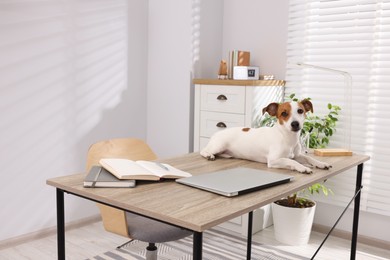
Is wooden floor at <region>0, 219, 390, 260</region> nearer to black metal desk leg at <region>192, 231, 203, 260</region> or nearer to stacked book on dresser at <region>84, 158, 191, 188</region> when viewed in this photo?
stacked book on dresser at <region>84, 158, 191, 188</region>

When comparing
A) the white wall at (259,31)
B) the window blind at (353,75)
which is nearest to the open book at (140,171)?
the window blind at (353,75)

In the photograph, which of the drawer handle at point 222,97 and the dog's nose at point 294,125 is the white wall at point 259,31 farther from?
the dog's nose at point 294,125

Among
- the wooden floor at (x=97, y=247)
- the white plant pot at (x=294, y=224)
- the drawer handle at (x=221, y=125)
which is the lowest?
the wooden floor at (x=97, y=247)

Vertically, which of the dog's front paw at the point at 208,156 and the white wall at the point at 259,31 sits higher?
the white wall at the point at 259,31

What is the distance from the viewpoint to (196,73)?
10.8ft

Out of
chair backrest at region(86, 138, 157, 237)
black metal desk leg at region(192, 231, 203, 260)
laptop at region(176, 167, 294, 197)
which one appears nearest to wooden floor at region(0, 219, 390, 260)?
chair backrest at region(86, 138, 157, 237)

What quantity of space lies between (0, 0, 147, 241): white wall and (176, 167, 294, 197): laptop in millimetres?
1682

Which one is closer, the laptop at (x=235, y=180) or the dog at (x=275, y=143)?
the laptop at (x=235, y=180)

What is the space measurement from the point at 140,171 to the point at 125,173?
62mm

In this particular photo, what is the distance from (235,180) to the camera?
4.59ft

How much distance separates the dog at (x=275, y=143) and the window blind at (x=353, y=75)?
3.34 ft

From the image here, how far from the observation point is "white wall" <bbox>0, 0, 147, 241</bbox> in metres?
2.66

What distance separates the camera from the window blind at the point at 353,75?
8.92ft

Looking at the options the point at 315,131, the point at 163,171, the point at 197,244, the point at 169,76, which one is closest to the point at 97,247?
the point at 169,76
